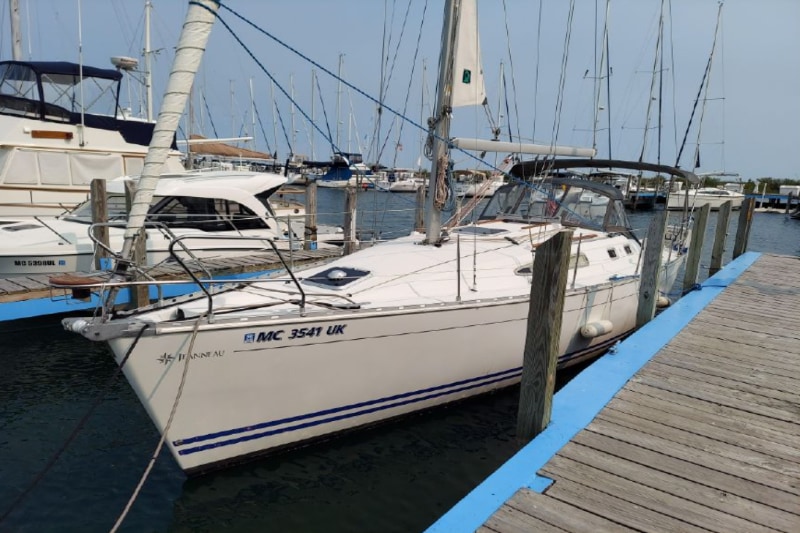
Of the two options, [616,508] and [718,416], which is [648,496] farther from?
[718,416]

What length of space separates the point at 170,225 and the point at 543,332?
8144 millimetres

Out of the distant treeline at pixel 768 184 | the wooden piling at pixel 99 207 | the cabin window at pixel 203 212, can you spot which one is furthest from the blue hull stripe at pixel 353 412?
the distant treeline at pixel 768 184

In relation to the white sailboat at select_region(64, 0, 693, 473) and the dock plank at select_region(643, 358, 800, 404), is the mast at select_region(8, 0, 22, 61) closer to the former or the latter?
the white sailboat at select_region(64, 0, 693, 473)

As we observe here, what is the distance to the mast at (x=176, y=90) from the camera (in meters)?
4.33

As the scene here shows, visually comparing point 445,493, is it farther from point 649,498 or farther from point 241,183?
point 241,183

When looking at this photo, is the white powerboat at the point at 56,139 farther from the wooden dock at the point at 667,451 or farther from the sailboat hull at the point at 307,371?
the wooden dock at the point at 667,451

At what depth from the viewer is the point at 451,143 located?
730 cm

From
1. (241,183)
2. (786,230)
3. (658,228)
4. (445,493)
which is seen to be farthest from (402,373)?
(786,230)

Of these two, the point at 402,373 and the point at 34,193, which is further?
the point at 34,193

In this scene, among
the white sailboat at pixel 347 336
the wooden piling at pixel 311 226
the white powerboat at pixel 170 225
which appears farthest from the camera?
the wooden piling at pixel 311 226

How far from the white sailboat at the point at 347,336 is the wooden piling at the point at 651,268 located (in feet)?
1.16

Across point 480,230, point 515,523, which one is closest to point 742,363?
point 480,230

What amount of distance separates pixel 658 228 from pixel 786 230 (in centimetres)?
3859

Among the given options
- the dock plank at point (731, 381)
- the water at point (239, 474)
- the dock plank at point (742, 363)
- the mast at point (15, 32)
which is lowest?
the water at point (239, 474)
